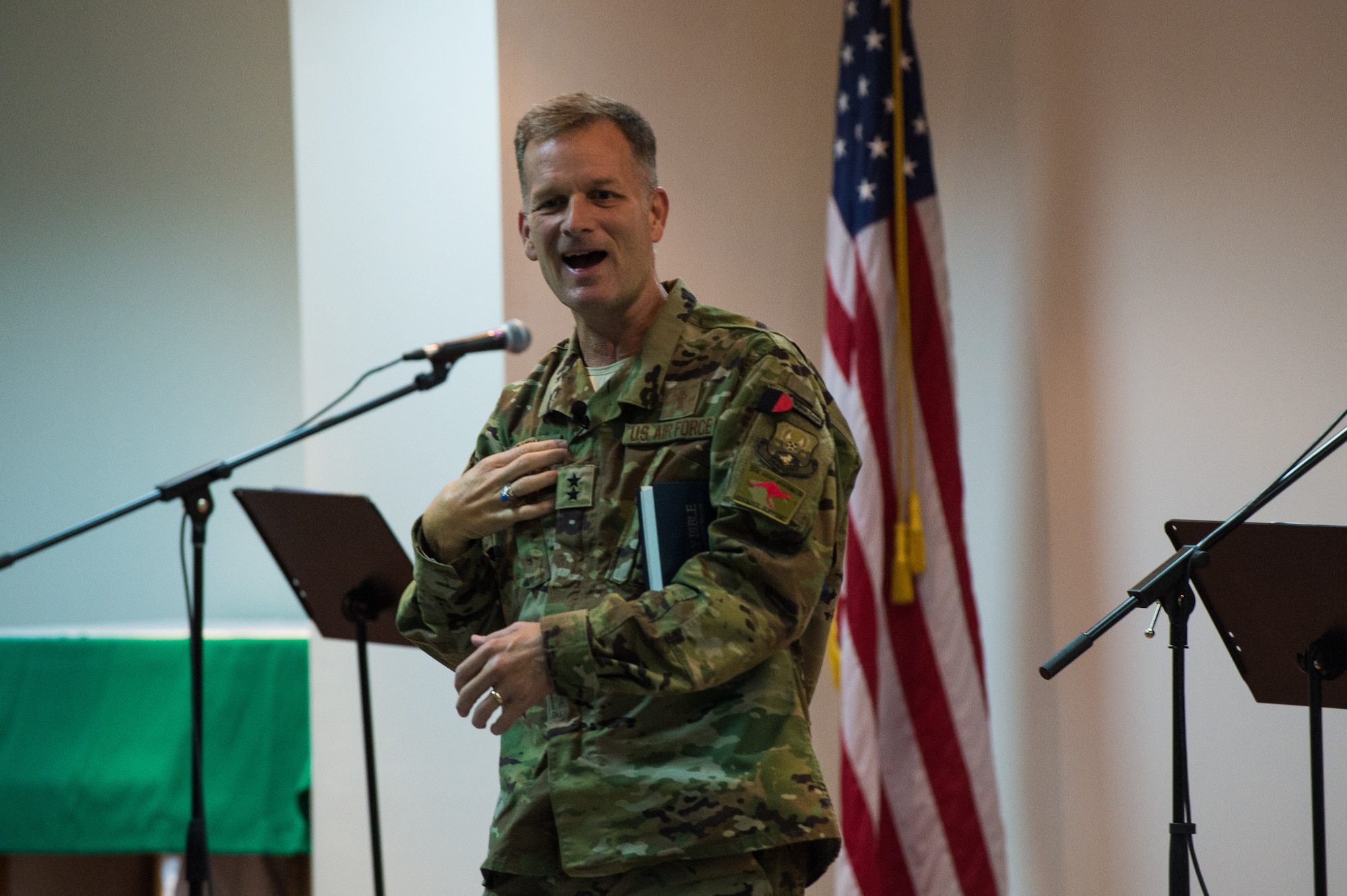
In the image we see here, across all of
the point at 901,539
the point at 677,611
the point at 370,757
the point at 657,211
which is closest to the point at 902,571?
the point at 901,539

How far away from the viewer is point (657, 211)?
64.6 inches

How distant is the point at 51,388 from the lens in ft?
13.8

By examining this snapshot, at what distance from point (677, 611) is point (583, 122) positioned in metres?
0.58

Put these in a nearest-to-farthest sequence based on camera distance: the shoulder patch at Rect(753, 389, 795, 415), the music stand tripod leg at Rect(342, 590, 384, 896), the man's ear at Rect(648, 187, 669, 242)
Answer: the shoulder patch at Rect(753, 389, 795, 415), the man's ear at Rect(648, 187, 669, 242), the music stand tripod leg at Rect(342, 590, 384, 896)

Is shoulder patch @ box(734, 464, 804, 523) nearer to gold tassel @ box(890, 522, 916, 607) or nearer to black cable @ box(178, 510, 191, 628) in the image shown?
black cable @ box(178, 510, 191, 628)

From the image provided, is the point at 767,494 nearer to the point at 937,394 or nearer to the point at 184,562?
the point at 184,562

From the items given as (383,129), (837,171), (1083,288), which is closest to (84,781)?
(383,129)

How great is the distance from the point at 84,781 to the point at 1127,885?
2477mm

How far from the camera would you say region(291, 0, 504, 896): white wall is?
311 cm

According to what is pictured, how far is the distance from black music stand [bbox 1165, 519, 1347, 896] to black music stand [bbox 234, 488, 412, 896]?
1.36 meters

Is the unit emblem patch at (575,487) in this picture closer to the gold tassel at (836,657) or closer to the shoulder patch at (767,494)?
the shoulder patch at (767,494)

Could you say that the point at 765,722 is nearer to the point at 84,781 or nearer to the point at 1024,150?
the point at 1024,150

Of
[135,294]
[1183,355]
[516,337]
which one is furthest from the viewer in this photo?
[135,294]

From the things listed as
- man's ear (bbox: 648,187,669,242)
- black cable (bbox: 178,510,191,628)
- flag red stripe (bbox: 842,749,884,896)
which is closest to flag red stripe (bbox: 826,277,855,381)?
flag red stripe (bbox: 842,749,884,896)
